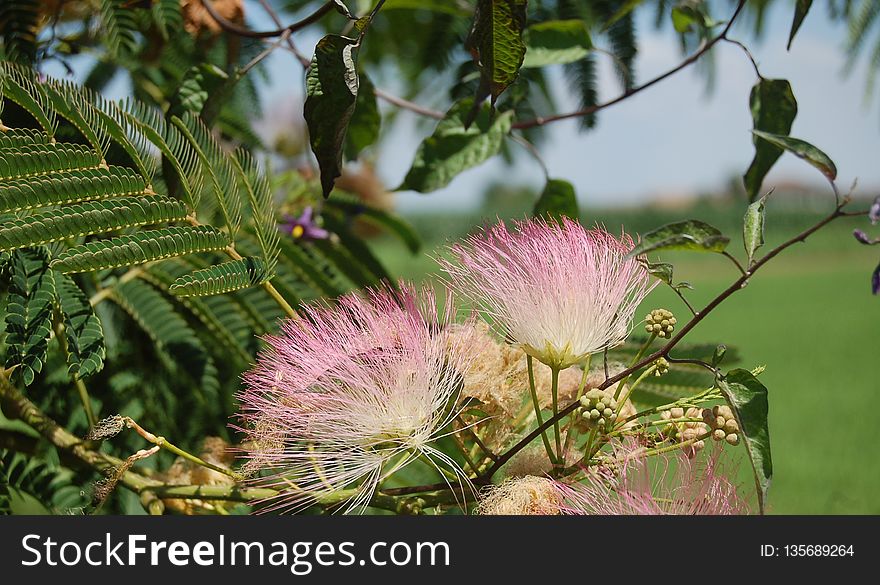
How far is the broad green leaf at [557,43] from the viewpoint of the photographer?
1.07 meters

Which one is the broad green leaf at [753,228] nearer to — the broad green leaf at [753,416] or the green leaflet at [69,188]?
the broad green leaf at [753,416]

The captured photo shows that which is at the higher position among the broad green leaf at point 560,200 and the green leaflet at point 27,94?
the broad green leaf at point 560,200

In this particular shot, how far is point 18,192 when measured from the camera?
689 millimetres

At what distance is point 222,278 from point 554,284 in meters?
0.28

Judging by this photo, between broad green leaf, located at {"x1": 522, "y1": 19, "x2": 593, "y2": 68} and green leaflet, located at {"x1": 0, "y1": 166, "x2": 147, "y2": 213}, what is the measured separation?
1.74 feet

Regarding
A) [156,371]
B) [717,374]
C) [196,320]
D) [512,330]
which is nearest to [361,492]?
[512,330]

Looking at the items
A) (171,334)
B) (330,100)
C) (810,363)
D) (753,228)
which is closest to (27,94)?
(330,100)

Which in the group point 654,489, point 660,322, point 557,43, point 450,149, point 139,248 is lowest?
point 654,489

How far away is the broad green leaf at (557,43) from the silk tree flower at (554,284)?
1.31 feet

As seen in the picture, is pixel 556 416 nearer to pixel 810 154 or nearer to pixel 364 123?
pixel 810 154

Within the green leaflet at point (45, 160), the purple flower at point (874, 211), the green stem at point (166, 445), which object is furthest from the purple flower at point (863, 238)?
the green leaflet at point (45, 160)

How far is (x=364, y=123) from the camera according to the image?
1132 millimetres

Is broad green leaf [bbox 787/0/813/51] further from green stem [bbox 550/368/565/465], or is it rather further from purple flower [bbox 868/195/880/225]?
green stem [bbox 550/368/565/465]

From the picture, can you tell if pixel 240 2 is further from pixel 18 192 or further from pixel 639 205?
pixel 639 205
